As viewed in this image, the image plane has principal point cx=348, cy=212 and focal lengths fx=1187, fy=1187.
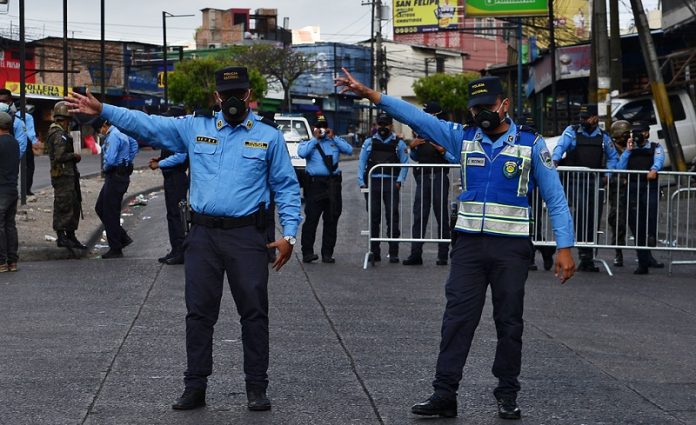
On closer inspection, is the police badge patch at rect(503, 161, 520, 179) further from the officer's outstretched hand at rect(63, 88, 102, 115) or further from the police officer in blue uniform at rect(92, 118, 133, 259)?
the police officer in blue uniform at rect(92, 118, 133, 259)

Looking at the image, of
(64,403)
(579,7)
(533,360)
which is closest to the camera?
(64,403)

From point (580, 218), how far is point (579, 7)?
5830cm

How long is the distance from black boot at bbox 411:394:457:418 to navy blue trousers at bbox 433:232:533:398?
2.5 inches

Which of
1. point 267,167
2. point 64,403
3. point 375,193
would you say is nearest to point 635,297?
point 375,193

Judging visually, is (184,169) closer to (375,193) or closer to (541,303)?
(375,193)

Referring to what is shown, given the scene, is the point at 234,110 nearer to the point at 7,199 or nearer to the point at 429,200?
the point at 7,199

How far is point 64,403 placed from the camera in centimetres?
692

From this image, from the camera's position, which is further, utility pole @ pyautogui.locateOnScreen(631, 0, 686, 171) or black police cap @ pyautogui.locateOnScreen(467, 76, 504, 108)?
utility pole @ pyautogui.locateOnScreen(631, 0, 686, 171)

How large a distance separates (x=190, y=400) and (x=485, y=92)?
8.08 ft

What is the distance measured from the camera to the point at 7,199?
14023 mm

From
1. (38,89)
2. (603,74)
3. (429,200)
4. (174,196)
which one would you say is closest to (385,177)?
(429,200)

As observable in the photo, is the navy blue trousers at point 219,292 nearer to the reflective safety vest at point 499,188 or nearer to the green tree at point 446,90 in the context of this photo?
the reflective safety vest at point 499,188

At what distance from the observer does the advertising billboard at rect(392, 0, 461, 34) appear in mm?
87375

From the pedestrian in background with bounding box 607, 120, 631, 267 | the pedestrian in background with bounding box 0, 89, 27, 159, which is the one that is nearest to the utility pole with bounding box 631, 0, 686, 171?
the pedestrian in background with bounding box 607, 120, 631, 267
